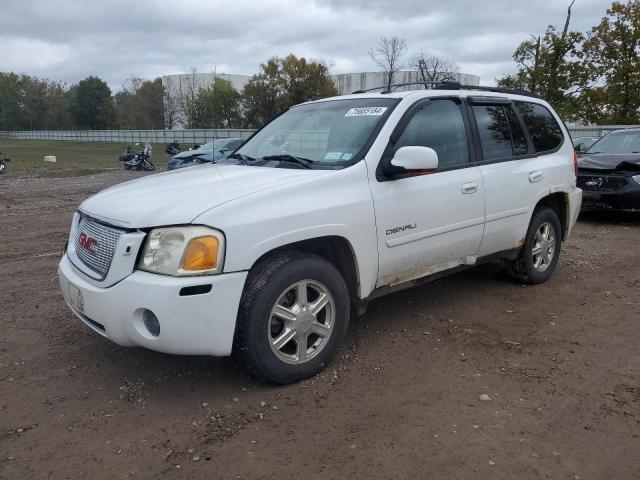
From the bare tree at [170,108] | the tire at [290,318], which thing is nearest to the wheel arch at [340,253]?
the tire at [290,318]

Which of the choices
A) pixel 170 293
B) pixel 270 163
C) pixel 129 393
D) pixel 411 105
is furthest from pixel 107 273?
pixel 411 105

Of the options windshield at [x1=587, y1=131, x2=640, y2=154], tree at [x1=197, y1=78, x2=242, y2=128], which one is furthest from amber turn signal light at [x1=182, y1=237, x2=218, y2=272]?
tree at [x1=197, y1=78, x2=242, y2=128]

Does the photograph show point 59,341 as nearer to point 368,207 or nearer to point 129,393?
point 129,393

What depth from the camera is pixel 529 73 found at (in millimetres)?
27984

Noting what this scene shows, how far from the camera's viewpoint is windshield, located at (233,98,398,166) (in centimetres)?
387

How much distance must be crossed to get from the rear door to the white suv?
0.02m

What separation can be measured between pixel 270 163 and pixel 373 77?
66.6m

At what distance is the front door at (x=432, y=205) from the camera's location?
3775mm

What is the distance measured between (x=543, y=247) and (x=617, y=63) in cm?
2841

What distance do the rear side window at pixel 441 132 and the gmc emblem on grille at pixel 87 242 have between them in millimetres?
2108

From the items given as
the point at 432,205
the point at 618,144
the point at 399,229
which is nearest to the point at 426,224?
the point at 432,205

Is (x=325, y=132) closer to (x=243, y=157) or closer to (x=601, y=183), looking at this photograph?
(x=243, y=157)

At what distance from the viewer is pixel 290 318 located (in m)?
3.31

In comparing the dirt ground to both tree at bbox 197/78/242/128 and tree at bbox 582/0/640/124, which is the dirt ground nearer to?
tree at bbox 582/0/640/124
